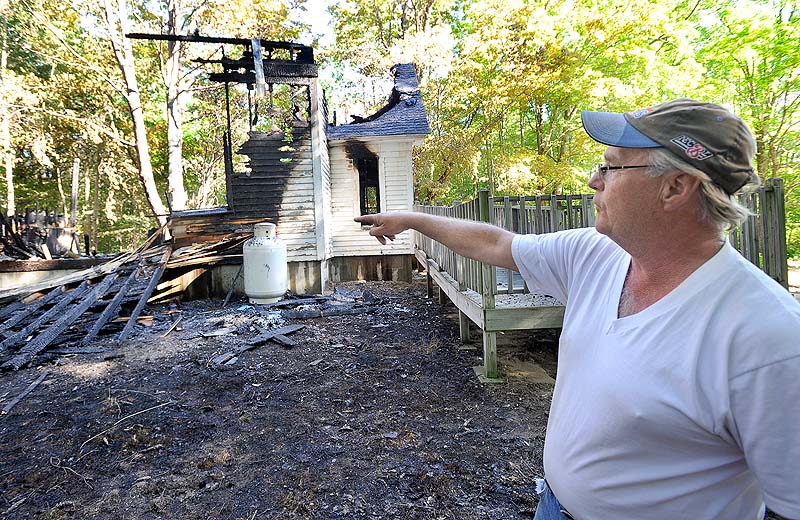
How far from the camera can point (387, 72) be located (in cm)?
1856

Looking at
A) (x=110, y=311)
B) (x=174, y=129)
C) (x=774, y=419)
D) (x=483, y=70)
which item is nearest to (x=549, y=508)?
(x=774, y=419)

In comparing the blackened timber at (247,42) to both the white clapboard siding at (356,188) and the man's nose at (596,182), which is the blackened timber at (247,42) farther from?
the man's nose at (596,182)

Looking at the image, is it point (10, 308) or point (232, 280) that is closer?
point (10, 308)

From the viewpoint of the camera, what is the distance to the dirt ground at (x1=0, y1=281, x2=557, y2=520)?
9.30 ft

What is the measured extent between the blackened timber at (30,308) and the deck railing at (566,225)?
6.45 meters

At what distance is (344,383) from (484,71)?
14474 mm

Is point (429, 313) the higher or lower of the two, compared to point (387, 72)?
lower

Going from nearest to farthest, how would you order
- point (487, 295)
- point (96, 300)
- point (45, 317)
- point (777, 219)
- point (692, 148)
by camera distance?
point (692, 148), point (777, 219), point (487, 295), point (45, 317), point (96, 300)

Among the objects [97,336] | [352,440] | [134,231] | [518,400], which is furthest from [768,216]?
[134,231]

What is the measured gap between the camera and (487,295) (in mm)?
4590

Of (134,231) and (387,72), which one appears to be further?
(134,231)

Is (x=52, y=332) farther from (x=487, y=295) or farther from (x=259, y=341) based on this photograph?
(x=487, y=295)

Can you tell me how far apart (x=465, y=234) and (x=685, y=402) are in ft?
3.43

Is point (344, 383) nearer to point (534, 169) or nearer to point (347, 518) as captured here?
point (347, 518)
